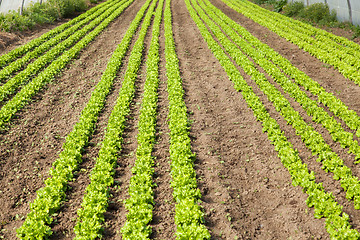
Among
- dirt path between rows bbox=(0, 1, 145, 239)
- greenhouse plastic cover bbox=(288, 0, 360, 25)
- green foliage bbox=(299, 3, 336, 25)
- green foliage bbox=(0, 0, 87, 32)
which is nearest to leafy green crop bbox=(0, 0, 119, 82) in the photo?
dirt path between rows bbox=(0, 1, 145, 239)

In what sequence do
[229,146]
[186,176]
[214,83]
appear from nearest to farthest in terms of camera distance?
1. [186,176]
2. [229,146]
3. [214,83]

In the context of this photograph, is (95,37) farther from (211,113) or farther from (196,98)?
(211,113)

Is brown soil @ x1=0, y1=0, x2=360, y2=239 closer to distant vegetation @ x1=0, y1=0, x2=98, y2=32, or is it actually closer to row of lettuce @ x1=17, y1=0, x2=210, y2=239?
row of lettuce @ x1=17, y1=0, x2=210, y2=239

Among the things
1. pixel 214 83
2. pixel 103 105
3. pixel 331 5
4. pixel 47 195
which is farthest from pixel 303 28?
pixel 47 195

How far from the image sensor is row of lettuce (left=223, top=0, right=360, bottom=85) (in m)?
14.2

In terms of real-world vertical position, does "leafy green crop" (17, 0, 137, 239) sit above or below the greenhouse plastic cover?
below

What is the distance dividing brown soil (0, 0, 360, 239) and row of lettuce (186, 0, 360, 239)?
245 millimetres

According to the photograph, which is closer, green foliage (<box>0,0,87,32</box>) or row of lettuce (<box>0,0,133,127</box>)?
row of lettuce (<box>0,0,133,127</box>)

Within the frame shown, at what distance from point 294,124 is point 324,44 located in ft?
33.6

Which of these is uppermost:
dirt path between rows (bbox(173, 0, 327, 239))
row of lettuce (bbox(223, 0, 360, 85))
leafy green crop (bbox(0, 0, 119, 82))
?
leafy green crop (bbox(0, 0, 119, 82))

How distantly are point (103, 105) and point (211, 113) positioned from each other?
4584 mm

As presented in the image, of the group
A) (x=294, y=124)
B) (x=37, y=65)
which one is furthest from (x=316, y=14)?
(x=37, y=65)

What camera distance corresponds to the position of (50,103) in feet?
40.3

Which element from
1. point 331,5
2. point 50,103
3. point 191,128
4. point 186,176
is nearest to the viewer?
point 186,176
